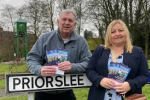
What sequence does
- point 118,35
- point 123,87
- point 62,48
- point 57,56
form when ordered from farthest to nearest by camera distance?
point 62,48 → point 57,56 → point 118,35 → point 123,87

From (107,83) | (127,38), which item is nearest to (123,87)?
(107,83)

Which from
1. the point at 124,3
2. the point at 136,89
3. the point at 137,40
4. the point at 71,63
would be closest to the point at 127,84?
the point at 136,89

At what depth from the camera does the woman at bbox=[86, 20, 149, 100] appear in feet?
7.87

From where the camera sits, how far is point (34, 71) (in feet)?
8.66

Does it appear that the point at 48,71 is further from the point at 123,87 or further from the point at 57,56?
the point at 123,87

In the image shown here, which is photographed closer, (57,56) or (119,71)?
(119,71)

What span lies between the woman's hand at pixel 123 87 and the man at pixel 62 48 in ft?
1.69

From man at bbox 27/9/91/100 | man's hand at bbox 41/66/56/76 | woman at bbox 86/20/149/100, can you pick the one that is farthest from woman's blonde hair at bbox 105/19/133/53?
man's hand at bbox 41/66/56/76

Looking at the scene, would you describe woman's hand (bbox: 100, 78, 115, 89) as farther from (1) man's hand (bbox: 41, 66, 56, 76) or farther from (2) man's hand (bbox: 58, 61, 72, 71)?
(1) man's hand (bbox: 41, 66, 56, 76)

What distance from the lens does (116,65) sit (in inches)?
95.8

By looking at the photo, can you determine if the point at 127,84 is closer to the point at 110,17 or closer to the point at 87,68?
the point at 87,68

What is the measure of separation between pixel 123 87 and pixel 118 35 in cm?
58

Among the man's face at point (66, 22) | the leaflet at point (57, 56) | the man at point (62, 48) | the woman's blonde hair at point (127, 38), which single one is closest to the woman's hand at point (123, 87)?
the woman's blonde hair at point (127, 38)

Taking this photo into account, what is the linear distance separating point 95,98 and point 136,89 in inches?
18.8
